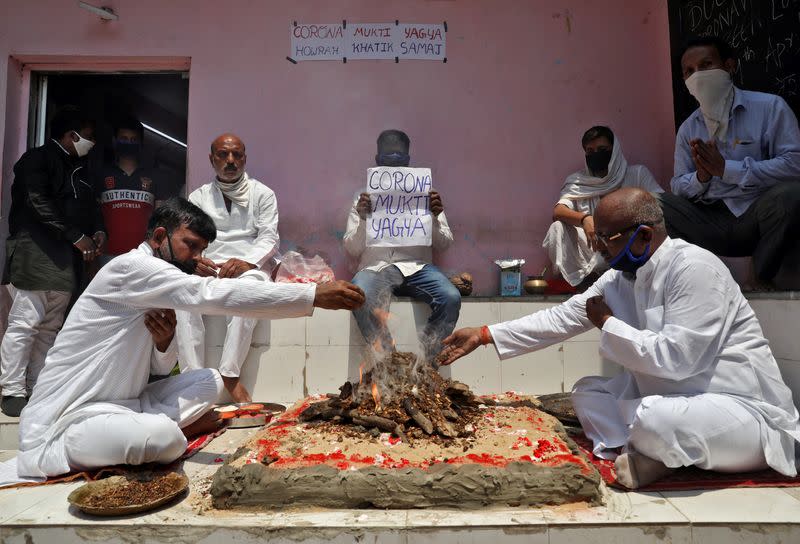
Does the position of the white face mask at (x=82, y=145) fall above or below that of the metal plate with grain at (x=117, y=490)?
above

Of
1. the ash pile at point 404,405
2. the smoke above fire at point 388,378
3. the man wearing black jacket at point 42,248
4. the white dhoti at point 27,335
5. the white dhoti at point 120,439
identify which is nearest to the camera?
the white dhoti at point 120,439

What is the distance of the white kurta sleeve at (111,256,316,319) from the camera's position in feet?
10.2

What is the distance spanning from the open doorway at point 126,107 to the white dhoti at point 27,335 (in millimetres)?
1934

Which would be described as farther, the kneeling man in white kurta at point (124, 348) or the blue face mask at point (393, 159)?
the blue face mask at point (393, 159)

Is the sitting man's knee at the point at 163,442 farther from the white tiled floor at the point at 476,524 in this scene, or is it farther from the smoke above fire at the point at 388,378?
the smoke above fire at the point at 388,378

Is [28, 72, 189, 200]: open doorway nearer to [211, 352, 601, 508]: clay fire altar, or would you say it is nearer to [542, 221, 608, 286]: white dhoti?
[211, 352, 601, 508]: clay fire altar

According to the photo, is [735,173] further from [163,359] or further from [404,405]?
[163,359]

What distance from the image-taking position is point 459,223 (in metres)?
6.59

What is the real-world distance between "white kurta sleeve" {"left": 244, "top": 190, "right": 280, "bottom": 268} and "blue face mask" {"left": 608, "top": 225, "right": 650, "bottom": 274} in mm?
3329

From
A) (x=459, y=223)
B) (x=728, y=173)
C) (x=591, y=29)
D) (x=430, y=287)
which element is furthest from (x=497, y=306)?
(x=591, y=29)

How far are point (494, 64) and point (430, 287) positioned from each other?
336 cm

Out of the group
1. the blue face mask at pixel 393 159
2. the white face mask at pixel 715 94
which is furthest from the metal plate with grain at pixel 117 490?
the white face mask at pixel 715 94

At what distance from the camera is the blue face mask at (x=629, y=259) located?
3.04m

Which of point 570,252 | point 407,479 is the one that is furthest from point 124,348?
point 570,252
